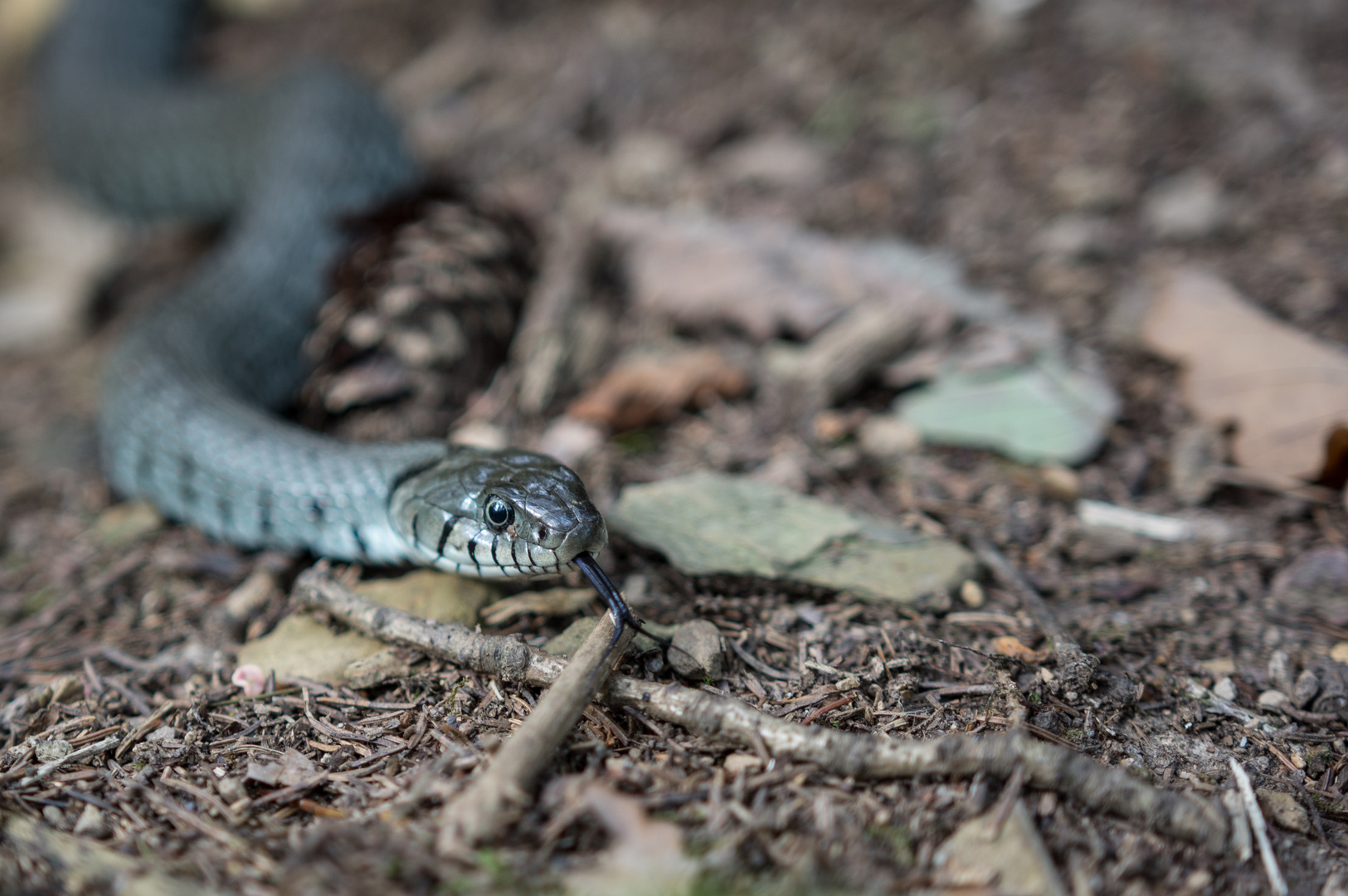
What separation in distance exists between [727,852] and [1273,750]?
1522 millimetres

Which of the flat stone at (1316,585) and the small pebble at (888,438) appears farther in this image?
the small pebble at (888,438)

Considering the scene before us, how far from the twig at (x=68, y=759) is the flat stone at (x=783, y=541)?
1.59m

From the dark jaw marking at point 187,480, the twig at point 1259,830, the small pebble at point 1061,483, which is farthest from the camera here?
the dark jaw marking at point 187,480

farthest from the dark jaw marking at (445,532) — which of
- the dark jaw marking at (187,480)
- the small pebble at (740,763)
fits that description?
the dark jaw marking at (187,480)

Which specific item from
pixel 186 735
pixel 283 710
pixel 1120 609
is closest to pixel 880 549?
pixel 1120 609

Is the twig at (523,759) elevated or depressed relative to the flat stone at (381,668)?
elevated

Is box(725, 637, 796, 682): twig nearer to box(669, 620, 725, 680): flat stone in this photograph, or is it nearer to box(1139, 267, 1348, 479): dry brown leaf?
box(669, 620, 725, 680): flat stone

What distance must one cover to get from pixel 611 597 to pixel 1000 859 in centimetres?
116

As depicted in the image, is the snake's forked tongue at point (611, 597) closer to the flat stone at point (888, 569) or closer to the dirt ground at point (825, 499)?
the dirt ground at point (825, 499)

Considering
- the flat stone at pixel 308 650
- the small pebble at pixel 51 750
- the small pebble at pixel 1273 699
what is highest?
the small pebble at pixel 51 750

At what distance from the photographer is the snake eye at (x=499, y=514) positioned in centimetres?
278

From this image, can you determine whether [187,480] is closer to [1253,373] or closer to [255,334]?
[255,334]

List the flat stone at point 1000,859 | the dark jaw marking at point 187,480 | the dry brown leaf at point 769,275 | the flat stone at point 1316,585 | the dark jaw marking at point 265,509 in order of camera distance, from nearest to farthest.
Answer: the flat stone at point 1000,859, the flat stone at point 1316,585, the dark jaw marking at point 265,509, the dark jaw marking at point 187,480, the dry brown leaf at point 769,275

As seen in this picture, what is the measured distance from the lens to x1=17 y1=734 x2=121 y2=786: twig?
2.29m
